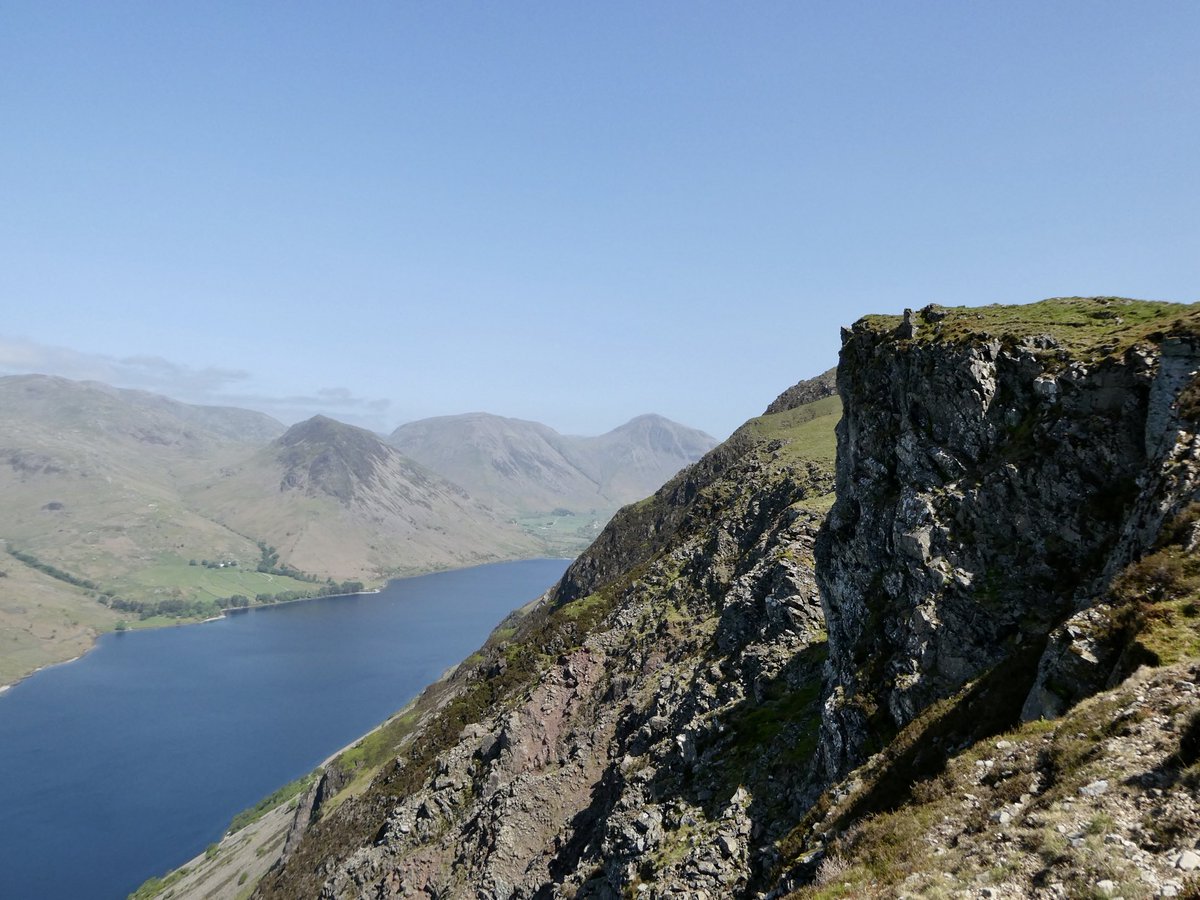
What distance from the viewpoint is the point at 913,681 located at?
2930 centimetres

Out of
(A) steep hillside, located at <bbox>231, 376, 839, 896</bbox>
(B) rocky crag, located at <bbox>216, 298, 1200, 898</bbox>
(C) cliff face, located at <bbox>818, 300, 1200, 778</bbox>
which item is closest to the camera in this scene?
(B) rocky crag, located at <bbox>216, 298, 1200, 898</bbox>

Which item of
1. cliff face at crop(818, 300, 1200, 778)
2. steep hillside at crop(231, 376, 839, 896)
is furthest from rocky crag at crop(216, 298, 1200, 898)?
steep hillside at crop(231, 376, 839, 896)

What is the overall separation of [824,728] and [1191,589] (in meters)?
18.4

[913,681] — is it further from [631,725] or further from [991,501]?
[631,725]

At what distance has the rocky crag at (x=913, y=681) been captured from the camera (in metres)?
15.9

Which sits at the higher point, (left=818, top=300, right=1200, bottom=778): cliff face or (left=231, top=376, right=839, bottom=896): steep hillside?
(left=818, top=300, right=1200, bottom=778): cliff face

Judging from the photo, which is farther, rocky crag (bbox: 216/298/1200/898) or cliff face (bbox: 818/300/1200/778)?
cliff face (bbox: 818/300/1200/778)

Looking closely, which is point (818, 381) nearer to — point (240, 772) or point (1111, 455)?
point (1111, 455)

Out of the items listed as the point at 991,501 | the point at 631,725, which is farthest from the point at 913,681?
the point at 631,725

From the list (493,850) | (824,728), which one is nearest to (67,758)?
(493,850)

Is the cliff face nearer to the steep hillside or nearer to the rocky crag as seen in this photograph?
the rocky crag

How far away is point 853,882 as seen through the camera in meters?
17.3

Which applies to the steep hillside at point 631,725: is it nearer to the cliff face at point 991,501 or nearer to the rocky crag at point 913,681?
the rocky crag at point 913,681

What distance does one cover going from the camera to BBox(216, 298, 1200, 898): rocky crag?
15852 millimetres
